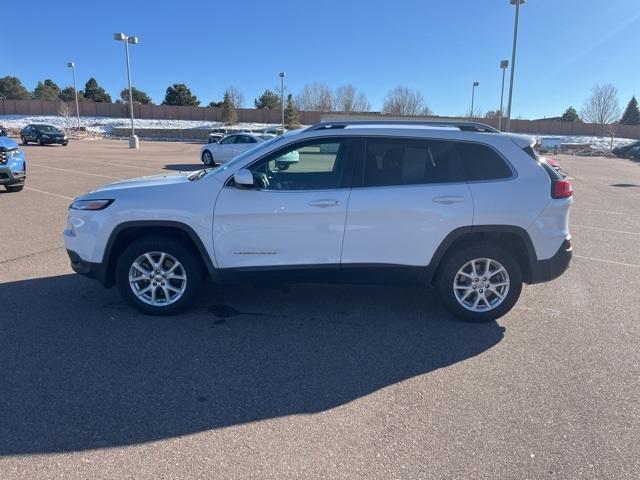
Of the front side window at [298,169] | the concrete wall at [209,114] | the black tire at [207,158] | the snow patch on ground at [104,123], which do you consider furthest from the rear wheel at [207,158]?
the concrete wall at [209,114]

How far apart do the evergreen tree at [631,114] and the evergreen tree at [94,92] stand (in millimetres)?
107610

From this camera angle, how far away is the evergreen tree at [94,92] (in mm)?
101875

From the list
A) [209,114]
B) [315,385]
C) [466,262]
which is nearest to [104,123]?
[209,114]

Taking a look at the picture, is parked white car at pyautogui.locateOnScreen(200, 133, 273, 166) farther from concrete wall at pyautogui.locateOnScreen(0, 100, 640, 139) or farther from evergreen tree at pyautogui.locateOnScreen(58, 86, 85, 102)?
evergreen tree at pyautogui.locateOnScreen(58, 86, 85, 102)

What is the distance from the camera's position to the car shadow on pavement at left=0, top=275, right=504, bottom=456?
3.04 m

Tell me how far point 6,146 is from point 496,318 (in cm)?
1130

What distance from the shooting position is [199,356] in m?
3.86

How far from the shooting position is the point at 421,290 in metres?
5.54

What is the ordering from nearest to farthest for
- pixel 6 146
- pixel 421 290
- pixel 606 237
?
pixel 421 290, pixel 606 237, pixel 6 146

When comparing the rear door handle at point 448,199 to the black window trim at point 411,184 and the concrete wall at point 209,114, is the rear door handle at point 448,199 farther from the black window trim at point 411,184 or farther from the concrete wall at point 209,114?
the concrete wall at point 209,114

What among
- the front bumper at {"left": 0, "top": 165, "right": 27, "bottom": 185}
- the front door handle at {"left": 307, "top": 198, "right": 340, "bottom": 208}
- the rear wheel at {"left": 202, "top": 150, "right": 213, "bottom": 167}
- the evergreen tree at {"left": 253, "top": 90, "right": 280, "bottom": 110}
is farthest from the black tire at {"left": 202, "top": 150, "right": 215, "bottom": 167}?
the evergreen tree at {"left": 253, "top": 90, "right": 280, "bottom": 110}

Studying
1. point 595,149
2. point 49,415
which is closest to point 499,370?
point 49,415

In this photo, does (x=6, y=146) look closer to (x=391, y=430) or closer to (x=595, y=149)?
(x=391, y=430)

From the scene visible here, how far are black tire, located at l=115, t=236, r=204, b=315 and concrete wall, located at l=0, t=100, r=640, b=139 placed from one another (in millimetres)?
73070
